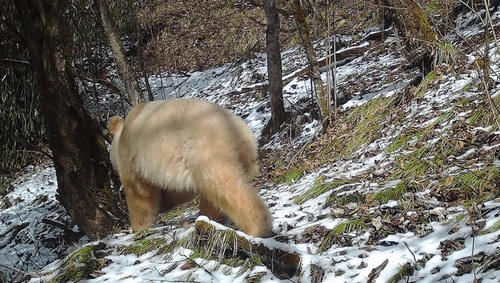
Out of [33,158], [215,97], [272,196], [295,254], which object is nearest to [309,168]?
[272,196]

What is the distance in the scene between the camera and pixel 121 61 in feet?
26.6

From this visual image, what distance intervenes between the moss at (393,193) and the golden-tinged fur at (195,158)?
104cm

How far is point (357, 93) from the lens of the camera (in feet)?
31.7

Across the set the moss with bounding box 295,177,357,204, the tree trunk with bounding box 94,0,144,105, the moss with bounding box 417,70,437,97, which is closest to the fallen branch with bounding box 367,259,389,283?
the moss with bounding box 295,177,357,204

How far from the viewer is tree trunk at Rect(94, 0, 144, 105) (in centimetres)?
802

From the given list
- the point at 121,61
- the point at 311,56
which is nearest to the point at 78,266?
the point at 121,61

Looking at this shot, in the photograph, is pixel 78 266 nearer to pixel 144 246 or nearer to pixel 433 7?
pixel 144 246

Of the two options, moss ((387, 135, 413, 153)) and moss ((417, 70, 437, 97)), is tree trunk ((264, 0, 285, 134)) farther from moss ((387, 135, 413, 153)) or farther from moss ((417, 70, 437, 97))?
moss ((387, 135, 413, 153))

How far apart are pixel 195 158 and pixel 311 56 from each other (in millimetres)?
→ 4600

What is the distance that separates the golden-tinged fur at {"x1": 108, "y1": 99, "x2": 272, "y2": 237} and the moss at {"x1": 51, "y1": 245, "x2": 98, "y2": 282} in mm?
675

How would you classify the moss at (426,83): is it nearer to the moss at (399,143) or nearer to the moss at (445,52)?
the moss at (445,52)

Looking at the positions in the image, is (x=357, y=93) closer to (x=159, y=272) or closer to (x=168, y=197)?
(x=168, y=197)

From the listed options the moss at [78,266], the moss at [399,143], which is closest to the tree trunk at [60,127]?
the moss at [78,266]

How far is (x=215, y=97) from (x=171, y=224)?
346 inches
